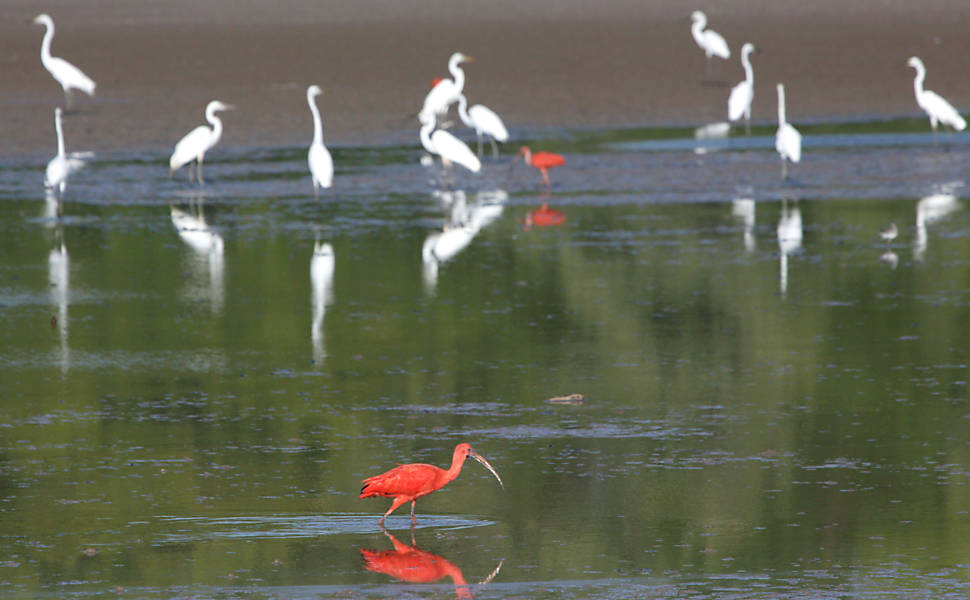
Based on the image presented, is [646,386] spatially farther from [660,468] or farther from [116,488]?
[116,488]

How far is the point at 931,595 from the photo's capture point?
622cm

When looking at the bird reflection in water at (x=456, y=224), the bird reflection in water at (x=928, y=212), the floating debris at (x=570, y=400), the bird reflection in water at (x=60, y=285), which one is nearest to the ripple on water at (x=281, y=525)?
the floating debris at (x=570, y=400)

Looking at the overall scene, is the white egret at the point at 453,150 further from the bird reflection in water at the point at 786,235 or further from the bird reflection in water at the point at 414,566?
the bird reflection in water at the point at 414,566

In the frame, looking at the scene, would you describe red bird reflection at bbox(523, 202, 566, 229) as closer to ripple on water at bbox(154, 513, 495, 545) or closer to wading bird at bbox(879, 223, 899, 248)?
wading bird at bbox(879, 223, 899, 248)

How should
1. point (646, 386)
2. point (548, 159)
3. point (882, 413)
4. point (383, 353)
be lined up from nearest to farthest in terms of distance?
point (882, 413)
point (646, 386)
point (383, 353)
point (548, 159)

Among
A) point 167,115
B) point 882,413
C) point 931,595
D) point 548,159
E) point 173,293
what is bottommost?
point 931,595

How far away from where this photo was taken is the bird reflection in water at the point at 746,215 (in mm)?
15254

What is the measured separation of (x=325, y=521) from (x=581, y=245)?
8.21 m

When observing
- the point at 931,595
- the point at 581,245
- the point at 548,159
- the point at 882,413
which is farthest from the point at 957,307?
the point at 548,159

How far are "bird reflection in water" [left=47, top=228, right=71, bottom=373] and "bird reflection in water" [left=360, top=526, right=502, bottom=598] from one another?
4370 mm

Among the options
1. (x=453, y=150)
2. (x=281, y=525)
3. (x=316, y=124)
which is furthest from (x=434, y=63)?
(x=281, y=525)

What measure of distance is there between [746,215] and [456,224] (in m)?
3.18

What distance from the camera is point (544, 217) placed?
17.4m

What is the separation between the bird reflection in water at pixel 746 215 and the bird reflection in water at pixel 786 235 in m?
0.28
